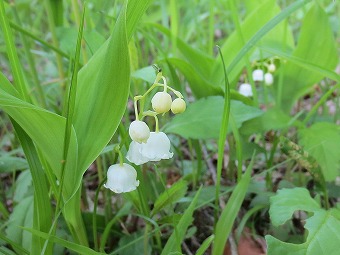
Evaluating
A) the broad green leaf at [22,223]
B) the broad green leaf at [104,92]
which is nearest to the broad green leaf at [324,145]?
the broad green leaf at [104,92]

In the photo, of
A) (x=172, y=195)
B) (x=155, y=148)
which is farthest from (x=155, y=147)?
(x=172, y=195)

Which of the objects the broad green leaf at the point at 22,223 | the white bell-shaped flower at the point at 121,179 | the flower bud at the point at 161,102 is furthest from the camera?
the broad green leaf at the point at 22,223

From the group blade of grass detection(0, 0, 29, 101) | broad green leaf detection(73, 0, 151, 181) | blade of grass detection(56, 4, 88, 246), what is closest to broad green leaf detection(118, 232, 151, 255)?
blade of grass detection(56, 4, 88, 246)

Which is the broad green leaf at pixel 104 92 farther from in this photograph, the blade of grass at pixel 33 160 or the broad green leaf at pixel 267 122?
the broad green leaf at pixel 267 122

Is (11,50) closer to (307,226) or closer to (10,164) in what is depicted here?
(10,164)

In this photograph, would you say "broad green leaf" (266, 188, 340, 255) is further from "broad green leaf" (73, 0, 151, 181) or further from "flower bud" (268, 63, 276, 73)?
"flower bud" (268, 63, 276, 73)
